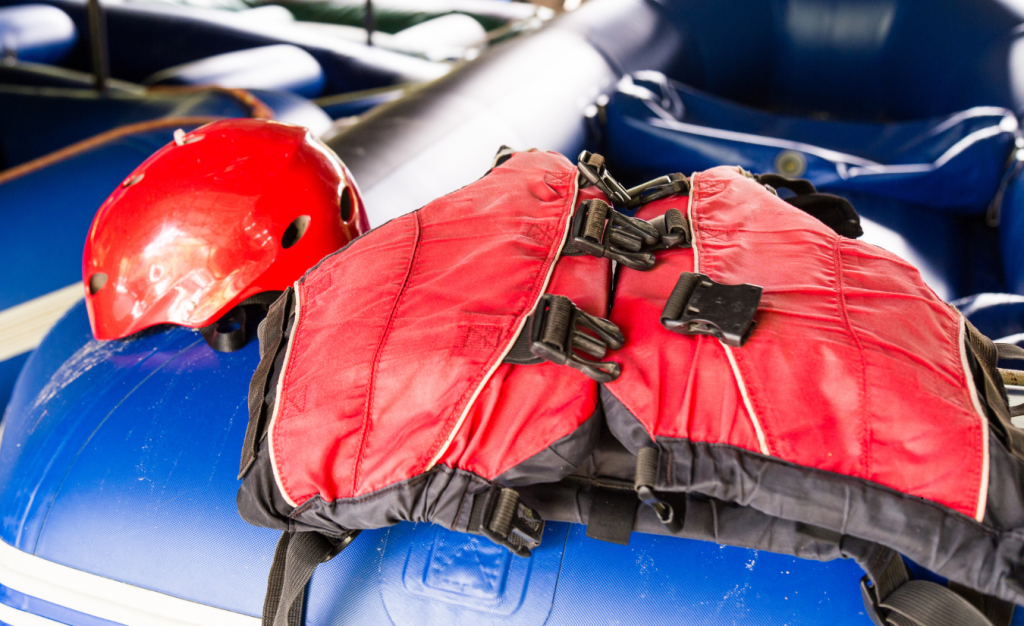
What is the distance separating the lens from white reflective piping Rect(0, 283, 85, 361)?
122 centimetres

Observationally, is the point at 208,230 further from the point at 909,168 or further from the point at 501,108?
the point at 909,168

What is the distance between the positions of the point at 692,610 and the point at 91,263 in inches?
31.9

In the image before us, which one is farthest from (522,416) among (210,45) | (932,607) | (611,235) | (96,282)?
(210,45)

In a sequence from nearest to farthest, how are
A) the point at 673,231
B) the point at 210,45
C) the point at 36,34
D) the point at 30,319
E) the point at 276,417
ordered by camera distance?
the point at 276,417
the point at 673,231
the point at 30,319
the point at 36,34
the point at 210,45

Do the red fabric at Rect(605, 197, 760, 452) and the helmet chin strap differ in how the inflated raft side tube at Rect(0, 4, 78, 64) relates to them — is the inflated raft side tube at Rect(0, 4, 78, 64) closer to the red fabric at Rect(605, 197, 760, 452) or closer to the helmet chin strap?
the helmet chin strap

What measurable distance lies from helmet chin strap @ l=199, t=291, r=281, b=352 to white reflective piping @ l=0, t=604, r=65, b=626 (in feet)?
1.12

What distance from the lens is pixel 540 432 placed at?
21.8 inches

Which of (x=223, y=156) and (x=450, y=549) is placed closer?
(x=450, y=549)

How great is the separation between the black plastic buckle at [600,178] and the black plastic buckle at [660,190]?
0.6 inches

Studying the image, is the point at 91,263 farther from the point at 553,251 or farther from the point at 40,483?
the point at 553,251

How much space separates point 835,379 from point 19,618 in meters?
0.88

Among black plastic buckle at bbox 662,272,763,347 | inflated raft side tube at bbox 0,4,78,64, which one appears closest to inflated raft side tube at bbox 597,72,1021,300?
black plastic buckle at bbox 662,272,763,347

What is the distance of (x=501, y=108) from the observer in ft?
4.59

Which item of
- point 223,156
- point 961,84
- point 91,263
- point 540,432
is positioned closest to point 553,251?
point 540,432
